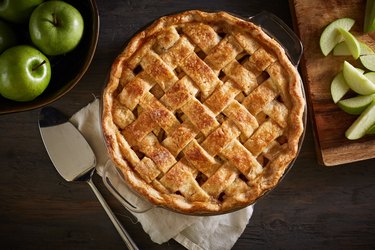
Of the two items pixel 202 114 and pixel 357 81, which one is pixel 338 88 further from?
pixel 202 114

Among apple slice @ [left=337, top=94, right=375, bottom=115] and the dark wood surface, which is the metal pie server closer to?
the dark wood surface

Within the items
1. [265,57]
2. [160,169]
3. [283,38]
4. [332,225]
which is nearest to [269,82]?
[265,57]

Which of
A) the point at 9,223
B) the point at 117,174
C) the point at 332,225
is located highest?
the point at 117,174

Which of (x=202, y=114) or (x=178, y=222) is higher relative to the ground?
(x=202, y=114)

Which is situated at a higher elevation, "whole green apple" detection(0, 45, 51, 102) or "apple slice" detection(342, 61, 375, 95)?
"whole green apple" detection(0, 45, 51, 102)

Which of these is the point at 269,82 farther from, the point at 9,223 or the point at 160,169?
the point at 9,223

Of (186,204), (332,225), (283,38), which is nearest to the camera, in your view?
(186,204)

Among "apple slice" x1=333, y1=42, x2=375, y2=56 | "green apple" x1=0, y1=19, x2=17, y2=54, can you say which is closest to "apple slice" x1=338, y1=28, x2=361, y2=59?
"apple slice" x1=333, y1=42, x2=375, y2=56

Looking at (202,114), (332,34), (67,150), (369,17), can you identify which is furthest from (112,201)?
(369,17)
